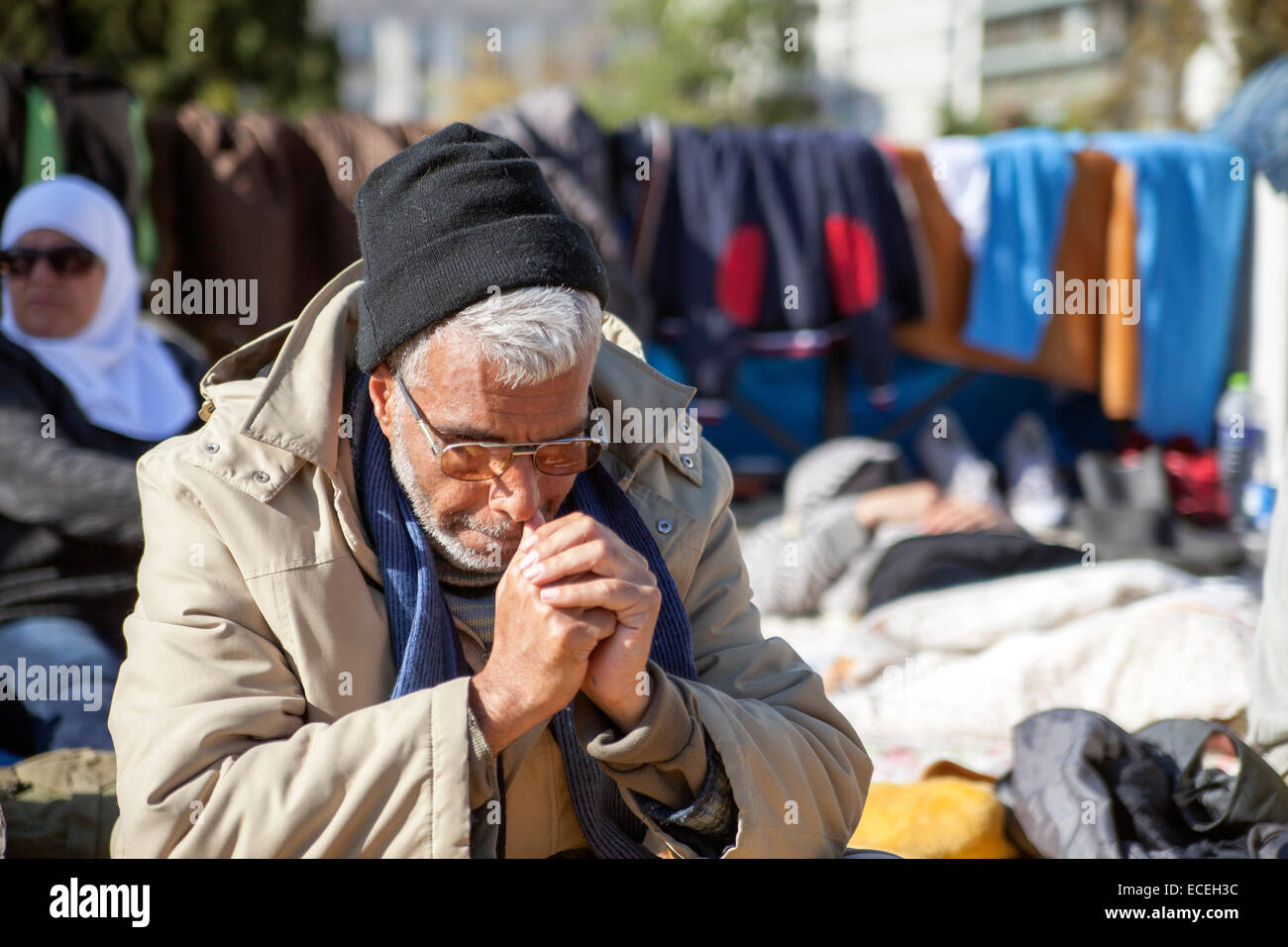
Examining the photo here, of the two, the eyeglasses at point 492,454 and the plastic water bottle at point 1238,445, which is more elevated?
the eyeglasses at point 492,454

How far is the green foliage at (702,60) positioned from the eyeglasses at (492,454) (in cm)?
3181

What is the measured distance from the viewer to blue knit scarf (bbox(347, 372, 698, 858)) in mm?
1882

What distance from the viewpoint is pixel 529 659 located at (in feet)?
5.51

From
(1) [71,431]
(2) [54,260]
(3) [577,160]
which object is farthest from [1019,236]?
(1) [71,431]

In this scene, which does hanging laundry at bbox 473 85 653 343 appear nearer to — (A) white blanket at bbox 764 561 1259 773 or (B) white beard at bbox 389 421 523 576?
(A) white blanket at bbox 764 561 1259 773

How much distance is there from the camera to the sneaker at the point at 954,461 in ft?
22.6

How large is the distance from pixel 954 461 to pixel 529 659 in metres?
5.85

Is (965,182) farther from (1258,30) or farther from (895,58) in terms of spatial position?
(895,58)

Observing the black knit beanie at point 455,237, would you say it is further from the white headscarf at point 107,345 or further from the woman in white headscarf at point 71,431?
the white headscarf at point 107,345

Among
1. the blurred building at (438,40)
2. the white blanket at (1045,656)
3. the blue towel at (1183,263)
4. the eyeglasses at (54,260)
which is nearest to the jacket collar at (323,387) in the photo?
the white blanket at (1045,656)

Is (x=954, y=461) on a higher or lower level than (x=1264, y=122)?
lower

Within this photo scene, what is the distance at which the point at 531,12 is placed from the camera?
42.1 metres

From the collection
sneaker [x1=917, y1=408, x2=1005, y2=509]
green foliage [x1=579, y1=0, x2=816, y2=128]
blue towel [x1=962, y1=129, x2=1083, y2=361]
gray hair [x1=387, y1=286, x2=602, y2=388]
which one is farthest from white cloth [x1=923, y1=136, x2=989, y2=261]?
green foliage [x1=579, y1=0, x2=816, y2=128]
